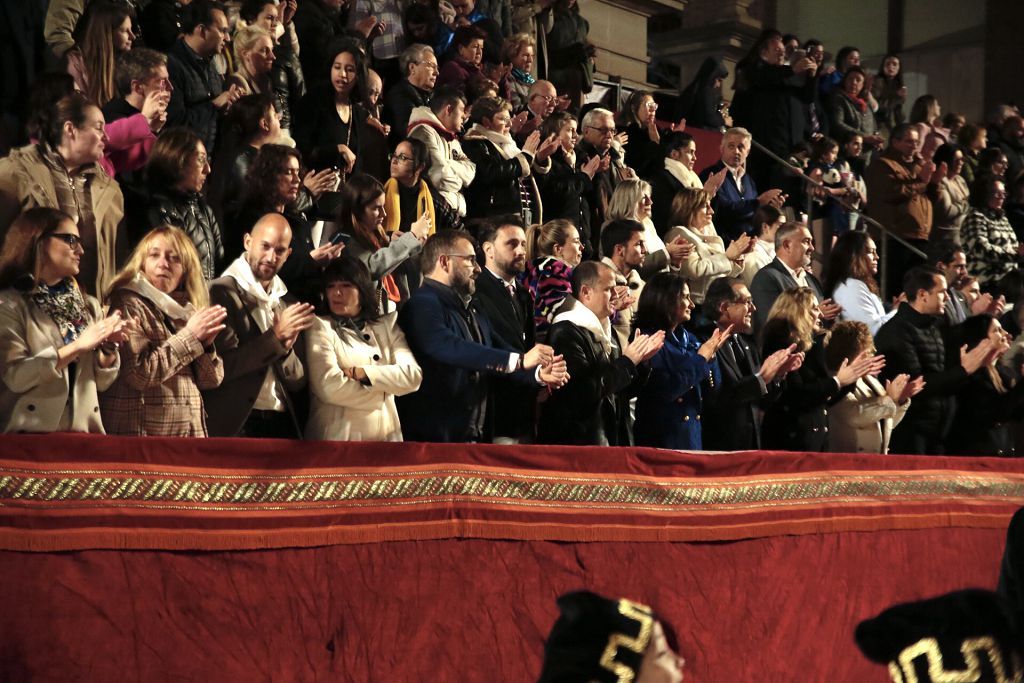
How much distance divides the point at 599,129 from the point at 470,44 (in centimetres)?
98

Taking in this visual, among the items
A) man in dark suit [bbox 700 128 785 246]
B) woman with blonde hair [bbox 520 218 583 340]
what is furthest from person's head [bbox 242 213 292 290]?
man in dark suit [bbox 700 128 785 246]

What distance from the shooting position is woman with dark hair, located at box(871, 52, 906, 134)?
1433 cm

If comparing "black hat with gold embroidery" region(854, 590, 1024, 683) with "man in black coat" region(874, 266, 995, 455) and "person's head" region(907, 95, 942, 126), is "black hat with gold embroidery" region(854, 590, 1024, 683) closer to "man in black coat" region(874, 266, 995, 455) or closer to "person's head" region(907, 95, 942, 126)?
"man in black coat" region(874, 266, 995, 455)

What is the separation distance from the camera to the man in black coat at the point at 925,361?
7.61m

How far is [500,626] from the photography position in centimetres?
432

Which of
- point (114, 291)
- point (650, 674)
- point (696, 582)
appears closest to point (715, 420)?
point (696, 582)

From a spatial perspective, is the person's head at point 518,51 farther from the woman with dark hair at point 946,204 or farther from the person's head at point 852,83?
the person's head at point 852,83

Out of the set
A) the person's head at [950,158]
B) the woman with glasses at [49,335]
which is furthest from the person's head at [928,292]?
the woman with glasses at [49,335]

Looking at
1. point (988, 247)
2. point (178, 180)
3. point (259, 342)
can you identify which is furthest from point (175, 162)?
point (988, 247)

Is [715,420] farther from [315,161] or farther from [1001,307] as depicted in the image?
[1001,307]

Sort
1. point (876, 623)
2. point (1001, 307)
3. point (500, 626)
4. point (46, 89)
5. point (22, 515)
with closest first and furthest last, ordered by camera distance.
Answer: point (876, 623) → point (22, 515) → point (500, 626) → point (46, 89) → point (1001, 307)

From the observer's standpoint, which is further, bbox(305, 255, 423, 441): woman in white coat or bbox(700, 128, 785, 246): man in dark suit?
bbox(700, 128, 785, 246): man in dark suit

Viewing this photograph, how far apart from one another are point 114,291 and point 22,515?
4.17ft

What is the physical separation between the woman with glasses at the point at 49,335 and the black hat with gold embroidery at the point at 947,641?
2.54 metres
